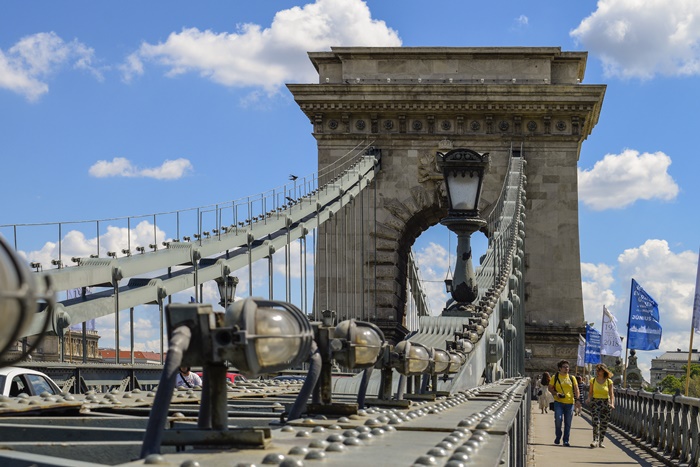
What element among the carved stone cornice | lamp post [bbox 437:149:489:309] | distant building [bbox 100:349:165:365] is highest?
the carved stone cornice

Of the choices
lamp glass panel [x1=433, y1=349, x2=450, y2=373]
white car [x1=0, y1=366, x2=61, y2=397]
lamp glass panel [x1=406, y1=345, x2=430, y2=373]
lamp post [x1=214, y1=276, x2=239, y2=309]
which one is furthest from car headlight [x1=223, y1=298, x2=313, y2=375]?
lamp post [x1=214, y1=276, x2=239, y2=309]

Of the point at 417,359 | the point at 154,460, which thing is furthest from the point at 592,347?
the point at 154,460

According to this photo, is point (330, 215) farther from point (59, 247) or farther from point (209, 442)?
point (209, 442)

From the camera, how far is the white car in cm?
998

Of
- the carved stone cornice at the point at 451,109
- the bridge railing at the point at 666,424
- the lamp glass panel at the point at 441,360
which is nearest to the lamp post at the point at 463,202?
the bridge railing at the point at 666,424

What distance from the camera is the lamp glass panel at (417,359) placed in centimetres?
605

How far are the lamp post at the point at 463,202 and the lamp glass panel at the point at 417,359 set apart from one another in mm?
8000

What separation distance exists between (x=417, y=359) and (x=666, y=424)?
10.5 meters

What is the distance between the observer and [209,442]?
3.38 m

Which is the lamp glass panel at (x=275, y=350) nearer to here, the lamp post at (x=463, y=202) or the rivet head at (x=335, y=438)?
the rivet head at (x=335, y=438)

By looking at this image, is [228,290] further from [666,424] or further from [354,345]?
[354,345]

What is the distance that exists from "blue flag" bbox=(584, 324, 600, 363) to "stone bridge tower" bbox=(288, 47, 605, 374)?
3.15ft

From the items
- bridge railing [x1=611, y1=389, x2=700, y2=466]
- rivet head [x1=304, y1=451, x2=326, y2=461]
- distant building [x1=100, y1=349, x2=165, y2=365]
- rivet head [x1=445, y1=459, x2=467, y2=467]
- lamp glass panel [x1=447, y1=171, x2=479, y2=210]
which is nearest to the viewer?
rivet head [x1=445, y1=459, x2=467, y2=467]

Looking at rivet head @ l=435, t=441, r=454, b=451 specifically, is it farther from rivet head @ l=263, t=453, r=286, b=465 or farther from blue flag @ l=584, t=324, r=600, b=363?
blue flag @ l=584, t=324, r=600, b=363
